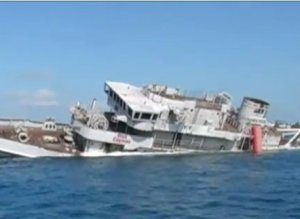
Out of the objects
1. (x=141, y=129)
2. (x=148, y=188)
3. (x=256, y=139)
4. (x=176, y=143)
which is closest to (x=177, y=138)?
(x=176, y=143)

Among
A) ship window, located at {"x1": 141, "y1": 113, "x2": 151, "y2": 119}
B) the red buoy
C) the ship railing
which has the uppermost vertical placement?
ship window, located at {"x1": 141, "y1": 113, "x2": 151, "y2": 119}

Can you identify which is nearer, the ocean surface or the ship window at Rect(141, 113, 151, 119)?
the ocean surface

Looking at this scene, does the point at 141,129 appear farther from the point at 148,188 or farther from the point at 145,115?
the point at 148,188

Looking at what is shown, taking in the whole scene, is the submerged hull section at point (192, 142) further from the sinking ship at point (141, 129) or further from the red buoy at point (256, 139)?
the red buoy at point (256, 139)

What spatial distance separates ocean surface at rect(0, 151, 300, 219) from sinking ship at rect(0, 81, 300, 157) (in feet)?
10.5

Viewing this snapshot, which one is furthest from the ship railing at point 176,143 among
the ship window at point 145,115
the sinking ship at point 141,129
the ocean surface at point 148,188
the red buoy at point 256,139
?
the red buoy at point 256,139

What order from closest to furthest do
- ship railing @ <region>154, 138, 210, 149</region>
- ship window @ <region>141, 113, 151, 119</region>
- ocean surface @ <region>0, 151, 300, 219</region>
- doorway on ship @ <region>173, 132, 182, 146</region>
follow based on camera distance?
1. ocean surface @ <region>0, 151, 300, 219</region>
2. ship window @ <region>141, 113, 151, 119</region>
3. ship railing @ <region>154, 138, 210, 149</region>
4. doorway on ship @ <region>173, 132, 182, 146</region>

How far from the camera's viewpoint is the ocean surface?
38.0 meters

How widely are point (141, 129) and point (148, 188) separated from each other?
1079 inches

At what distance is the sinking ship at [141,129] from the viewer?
72.0 m

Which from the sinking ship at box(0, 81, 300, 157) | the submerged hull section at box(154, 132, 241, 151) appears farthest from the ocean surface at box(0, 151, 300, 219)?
the submerged hull section at box(154, 132, 241, 151)

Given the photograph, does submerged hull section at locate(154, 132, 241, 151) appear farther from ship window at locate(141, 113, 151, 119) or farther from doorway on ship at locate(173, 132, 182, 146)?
ship window at locate(141, 113, 151, 119)

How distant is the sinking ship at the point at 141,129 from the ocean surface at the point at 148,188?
10.5ft

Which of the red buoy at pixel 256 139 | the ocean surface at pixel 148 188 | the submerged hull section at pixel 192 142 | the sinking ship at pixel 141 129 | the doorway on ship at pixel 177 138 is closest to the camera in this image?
the ocean surface at pixel 148 188
